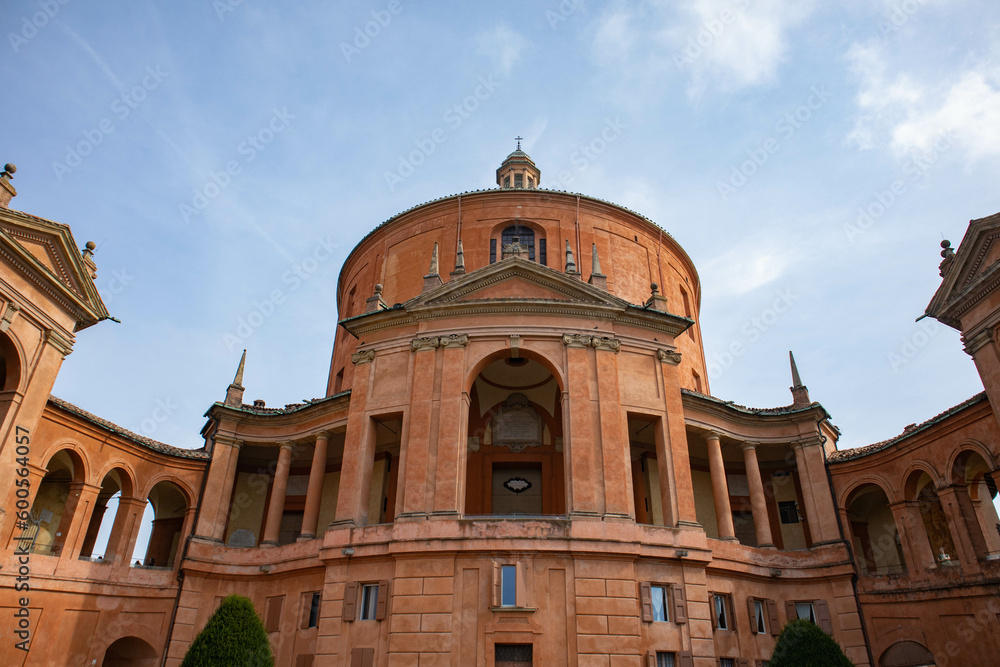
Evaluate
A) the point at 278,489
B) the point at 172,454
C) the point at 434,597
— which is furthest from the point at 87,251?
the point at 434,597

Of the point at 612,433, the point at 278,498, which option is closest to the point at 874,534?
the point at 612,433

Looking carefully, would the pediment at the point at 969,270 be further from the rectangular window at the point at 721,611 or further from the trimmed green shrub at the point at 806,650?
the rectangular window at the point at 721,611

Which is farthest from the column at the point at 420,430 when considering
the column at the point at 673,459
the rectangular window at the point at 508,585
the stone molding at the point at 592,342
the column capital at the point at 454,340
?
the column at the point at 673,459

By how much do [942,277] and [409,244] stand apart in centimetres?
1986

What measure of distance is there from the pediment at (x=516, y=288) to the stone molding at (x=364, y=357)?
2074 mm

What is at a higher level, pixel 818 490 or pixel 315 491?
pixel 818 490

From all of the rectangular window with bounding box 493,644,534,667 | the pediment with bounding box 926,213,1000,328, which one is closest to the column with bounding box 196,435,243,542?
the rectangular window with bounding box 493,644,534,667

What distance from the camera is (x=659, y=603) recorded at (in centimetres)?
1803

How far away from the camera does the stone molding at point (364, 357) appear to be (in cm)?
2198

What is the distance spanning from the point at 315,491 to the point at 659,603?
12165mm

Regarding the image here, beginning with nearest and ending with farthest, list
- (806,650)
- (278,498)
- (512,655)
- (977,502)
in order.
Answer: (806,650), (512,655), (977,502), (278,498)

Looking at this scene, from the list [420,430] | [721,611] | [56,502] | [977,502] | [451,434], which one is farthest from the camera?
[56,502]

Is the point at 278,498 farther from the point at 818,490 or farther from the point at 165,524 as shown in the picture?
the point at 818,490

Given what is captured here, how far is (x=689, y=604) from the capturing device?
59.3 feet
